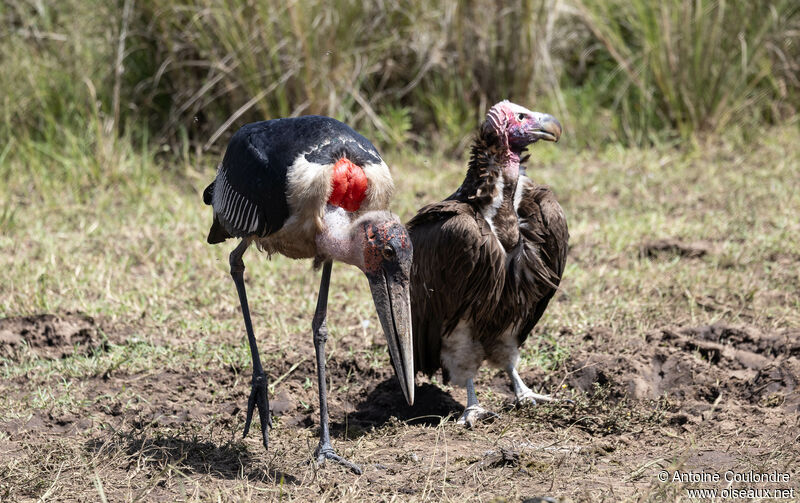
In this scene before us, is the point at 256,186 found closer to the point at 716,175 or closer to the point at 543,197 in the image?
the point at 543,197

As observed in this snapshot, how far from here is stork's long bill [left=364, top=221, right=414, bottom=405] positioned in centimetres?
309

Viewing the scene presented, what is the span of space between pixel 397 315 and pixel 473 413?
0.93 meters

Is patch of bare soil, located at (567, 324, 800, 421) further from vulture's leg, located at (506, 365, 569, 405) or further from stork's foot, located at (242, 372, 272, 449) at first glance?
stork's foot, located at (242, 372, 272, 449)

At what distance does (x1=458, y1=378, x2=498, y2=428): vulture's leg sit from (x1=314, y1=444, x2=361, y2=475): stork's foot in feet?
2.19

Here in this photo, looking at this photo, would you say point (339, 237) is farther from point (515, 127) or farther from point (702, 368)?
point (702, 368)

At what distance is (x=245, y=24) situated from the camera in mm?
6473

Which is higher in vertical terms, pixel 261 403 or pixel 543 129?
pixel 543 129

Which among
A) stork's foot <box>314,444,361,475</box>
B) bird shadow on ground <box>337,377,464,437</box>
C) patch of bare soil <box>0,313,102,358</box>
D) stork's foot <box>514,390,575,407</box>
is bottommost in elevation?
bird shadow on ground <box>337,377,464,437</box>

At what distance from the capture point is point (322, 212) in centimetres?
323

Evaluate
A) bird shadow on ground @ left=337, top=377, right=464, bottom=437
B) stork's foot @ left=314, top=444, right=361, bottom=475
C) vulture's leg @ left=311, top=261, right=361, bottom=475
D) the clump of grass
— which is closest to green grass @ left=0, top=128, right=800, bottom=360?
the clump of grass

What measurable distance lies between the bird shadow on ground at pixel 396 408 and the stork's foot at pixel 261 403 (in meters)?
0.45

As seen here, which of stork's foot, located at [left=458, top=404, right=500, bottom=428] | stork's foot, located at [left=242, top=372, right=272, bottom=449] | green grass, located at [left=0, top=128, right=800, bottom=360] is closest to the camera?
stork's foot, located at [left=242, top=372, right=272, bottom=449]

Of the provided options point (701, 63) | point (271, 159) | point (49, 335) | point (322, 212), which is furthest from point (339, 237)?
point (701, 63)

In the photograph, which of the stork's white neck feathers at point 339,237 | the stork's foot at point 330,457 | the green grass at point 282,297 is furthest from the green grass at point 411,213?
the stork's white neck feathers at point 339,237
